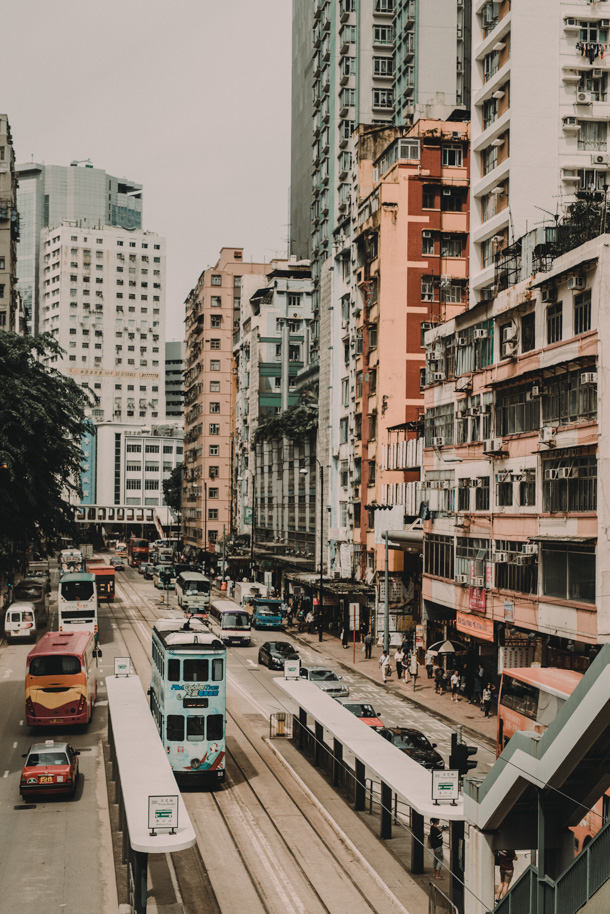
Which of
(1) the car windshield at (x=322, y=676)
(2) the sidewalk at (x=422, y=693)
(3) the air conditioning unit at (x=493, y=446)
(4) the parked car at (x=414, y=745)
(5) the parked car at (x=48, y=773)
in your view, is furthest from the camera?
(1) the car windshield at (x=322, y=676)

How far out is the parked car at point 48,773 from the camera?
25.9m

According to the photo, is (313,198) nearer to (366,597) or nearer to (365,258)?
(365,258)

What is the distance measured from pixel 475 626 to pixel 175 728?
1886 cm

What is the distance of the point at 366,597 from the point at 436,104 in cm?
3281

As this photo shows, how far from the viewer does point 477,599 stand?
42500 mm

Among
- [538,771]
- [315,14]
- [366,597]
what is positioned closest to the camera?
[538,771]

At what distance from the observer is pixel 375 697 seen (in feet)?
144

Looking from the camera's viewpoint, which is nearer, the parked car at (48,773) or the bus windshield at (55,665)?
the parked car at (48,773)

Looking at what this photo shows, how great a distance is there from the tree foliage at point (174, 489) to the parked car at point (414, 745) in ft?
447

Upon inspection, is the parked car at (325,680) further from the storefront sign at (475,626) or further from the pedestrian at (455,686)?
the storefront sign at (475,626)

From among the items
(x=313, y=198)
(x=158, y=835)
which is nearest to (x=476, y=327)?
(x=158, y=835)

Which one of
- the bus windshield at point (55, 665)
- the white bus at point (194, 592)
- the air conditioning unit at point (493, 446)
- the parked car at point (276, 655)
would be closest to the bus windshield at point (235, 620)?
the parked car at point (276, 655)

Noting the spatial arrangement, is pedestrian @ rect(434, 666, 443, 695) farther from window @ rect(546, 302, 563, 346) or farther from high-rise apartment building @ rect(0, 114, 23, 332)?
high-rise apartment building @ rect(0, 114, 23, 332)

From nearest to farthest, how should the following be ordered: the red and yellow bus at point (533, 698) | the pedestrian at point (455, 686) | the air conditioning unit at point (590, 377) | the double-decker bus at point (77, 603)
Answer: the red and yellow bus at point (533, 698), the air conditioning unit at point (590, 377), the pedestrian at point (455, 686), the double-decker bus at point (77, 603)
